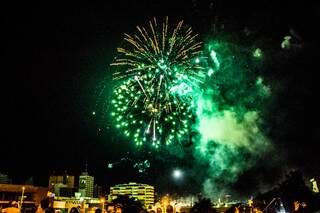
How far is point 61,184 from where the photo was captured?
271 feet

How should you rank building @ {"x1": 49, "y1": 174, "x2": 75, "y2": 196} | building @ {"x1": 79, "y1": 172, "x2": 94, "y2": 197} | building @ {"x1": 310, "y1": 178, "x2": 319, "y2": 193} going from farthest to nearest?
building @ {"x1": 79, "y1": 172, "x2": 94, "y2": 197} → building @ {"x1": 49, "y1": 174, "x2": 75, "y2": 196} → building @ {"x1": 310, "y1": 178, "x2": 319, "y2": 193}

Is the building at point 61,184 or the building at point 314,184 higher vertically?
the building at point 61,184

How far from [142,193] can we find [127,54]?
5725 inches

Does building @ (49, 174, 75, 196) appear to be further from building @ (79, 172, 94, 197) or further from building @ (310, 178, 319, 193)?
building @ (310, 178, 319, 193)

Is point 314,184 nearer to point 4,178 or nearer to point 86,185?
point 4,178

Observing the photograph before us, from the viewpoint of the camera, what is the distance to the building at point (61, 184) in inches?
3152

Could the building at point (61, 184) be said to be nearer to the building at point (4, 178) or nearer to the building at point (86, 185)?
the building at point (4, 178)

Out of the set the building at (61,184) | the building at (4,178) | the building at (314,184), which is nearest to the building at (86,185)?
the building at (61,184)

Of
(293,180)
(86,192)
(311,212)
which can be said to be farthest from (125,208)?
(86,192)

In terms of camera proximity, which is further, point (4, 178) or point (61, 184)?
point (61, 184)

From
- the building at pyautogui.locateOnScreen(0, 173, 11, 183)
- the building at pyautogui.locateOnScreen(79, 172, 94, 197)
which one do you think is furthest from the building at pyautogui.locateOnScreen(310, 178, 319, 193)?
the building at pyautogui.locateOnScreen(79, 172, 94, 197)

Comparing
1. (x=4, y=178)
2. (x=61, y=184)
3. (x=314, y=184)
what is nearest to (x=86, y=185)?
(x=61, y=184)

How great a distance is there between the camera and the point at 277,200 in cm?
3434

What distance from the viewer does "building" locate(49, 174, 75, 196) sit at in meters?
80.1
